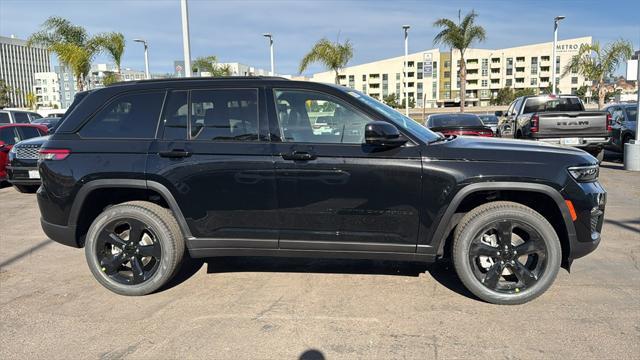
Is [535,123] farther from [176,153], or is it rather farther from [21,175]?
[21,175]

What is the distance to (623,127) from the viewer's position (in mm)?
13703

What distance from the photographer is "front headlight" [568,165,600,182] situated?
3878 millimetres

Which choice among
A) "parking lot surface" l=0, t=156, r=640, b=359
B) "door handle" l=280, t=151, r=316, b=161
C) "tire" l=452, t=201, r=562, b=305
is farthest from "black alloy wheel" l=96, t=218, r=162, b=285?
"tire" l=452, t=201, r=562, b=305

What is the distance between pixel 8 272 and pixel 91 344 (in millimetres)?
2292

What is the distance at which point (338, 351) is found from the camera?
3.32 m

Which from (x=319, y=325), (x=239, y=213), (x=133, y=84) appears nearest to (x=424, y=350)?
(x=319, y=325)

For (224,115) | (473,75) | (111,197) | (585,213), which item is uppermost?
(473,75)

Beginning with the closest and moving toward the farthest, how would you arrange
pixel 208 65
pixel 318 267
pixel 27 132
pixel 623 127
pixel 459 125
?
pixel 318 267 → pixel 27 132 → pixel 459 125 → pixel 623 127 → pixel 208 65

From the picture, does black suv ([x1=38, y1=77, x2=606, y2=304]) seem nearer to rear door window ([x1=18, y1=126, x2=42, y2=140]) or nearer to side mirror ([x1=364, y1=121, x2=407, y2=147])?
side mirror ([x1=364, y1=121, x2=407, y2=147])

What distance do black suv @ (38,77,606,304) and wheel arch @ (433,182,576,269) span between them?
1 cm

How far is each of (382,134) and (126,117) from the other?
7.46ft

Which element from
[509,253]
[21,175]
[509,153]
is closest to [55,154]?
[509,153]

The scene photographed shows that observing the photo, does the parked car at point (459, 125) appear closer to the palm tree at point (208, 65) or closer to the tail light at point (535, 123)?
the tail light at point (535, 123)

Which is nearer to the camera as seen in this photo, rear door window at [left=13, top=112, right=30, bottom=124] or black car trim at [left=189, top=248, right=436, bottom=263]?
black car trim at [left=189, top=248, right=436, bottom=263]
